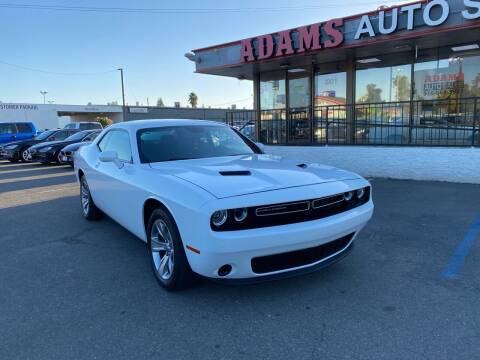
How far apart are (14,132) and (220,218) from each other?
1977 cm

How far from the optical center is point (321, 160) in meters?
10.4

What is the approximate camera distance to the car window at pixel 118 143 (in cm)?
440

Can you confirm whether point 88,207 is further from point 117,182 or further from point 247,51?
point 247,51

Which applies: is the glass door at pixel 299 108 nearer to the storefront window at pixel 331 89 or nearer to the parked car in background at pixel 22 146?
the storefront window at pixel 331 89

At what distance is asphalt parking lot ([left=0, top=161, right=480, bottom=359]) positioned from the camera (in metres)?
2.58

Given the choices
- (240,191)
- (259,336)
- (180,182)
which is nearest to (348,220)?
(240,191)

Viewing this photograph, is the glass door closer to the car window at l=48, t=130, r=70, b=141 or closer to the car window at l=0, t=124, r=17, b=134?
the car window at l=48, t=130, r=70, b=141

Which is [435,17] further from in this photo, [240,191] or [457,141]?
[240,191]

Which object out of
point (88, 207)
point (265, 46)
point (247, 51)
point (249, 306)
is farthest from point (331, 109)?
Answer: point (249, 306)

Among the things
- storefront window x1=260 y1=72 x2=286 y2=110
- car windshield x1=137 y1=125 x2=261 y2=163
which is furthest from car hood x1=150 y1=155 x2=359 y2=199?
storefront window x1=260 y1=72 x2=286 y2=110

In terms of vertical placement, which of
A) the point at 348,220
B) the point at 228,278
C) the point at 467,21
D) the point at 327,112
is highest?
the point at 467,21

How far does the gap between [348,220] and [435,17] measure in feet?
24.8

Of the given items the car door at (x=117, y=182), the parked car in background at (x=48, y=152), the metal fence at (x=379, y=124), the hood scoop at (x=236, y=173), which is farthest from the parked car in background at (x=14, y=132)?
the hood scoop at (x=236, y=173)

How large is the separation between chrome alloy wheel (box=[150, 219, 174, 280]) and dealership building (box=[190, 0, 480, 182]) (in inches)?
284
